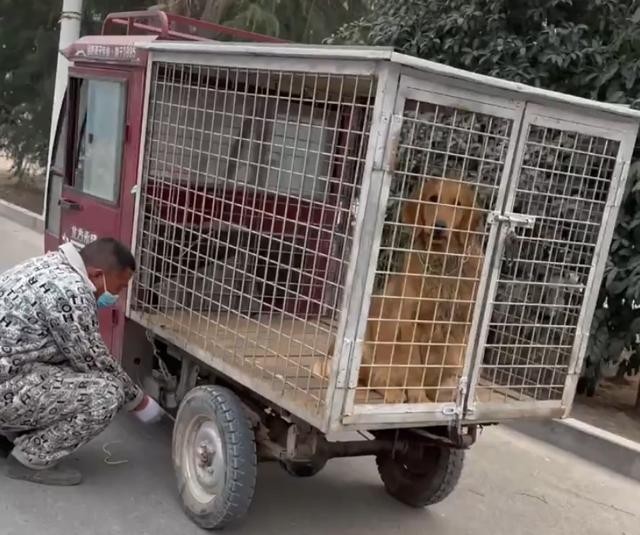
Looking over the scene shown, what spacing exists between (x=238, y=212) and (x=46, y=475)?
156 cm

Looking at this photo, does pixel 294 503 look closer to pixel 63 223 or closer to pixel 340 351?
pixel 340 351

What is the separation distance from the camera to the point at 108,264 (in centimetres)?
379

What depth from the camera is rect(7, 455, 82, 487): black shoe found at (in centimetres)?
380

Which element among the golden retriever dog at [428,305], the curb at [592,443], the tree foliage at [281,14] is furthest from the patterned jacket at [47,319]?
the tree foliage at [281,14]

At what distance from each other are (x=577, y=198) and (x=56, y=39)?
1067 cm

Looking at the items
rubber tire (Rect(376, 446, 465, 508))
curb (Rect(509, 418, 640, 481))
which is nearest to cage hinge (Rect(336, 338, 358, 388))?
rubber tire (Rect(376, 446, 465, 508))

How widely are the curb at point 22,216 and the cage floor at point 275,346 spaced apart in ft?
25.8

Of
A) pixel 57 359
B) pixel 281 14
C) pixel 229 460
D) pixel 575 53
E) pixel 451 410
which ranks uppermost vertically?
pixel 281 14

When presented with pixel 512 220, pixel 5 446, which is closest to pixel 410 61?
pixel 512 220

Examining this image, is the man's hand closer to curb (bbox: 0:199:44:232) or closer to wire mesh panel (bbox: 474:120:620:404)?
wire mesh panel (bbox: 474:120:620:404)

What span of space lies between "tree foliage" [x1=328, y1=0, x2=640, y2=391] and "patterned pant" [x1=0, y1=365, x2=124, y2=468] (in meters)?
3.25

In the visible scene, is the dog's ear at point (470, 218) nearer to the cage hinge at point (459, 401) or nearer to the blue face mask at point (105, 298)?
the cage hinge at point (459, 401)

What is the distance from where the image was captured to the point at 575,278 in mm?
3551

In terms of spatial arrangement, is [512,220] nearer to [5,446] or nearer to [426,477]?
[426,477]
